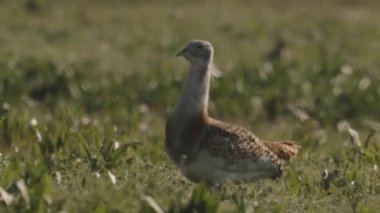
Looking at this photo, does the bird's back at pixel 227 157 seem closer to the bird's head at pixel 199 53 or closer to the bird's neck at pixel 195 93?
the bird's neck at pixel 195 93

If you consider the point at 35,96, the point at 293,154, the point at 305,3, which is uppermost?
the point at 293,154

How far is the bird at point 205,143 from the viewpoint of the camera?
7.29 m

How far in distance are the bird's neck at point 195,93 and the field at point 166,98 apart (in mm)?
434

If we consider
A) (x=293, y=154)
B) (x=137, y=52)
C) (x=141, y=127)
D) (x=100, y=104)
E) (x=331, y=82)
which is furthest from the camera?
(x=137, y=52)

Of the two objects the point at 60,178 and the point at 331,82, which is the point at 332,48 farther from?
the point at 60,178

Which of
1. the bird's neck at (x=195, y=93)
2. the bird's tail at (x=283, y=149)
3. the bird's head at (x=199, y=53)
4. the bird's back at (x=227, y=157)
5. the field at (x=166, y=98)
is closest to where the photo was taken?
the field at (x=166, y=98)

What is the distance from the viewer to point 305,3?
18.2m

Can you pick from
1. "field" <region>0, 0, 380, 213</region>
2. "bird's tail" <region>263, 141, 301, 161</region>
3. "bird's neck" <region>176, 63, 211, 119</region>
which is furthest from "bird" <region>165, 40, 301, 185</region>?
"bird's tail" <region>263, 141, 301, 161</region>

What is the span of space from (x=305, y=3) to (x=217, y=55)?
12.8ft

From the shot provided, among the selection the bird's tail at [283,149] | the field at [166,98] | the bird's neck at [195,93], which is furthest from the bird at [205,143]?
the bird's tail at [283,149]

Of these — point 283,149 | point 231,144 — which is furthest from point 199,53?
point 283,149

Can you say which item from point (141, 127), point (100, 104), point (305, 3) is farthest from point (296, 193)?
point (305, 3)

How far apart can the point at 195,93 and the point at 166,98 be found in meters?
5.11

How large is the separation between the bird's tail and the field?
0.13 meters
